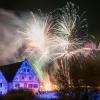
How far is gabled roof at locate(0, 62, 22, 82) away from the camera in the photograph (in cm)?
6226

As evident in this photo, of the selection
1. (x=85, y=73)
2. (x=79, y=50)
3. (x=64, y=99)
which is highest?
(x=79, y=50)

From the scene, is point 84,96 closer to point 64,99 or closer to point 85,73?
point 64,99

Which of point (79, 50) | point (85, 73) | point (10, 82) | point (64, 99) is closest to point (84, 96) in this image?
point (64, 99)

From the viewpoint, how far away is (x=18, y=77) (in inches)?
2474

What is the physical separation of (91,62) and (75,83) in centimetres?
611

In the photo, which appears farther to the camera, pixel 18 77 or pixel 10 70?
pixel 10 70

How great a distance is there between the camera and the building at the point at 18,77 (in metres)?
61.7

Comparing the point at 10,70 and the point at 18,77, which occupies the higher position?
the point at 10,70

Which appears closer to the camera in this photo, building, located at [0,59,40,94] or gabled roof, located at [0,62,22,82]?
building, located at [0,59,40,94]

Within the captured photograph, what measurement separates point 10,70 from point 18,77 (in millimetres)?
2117

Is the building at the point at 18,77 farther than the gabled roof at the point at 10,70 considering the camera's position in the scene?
No

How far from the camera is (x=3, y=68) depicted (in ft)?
213

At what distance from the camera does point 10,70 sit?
63688mm

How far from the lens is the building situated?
61719mm
